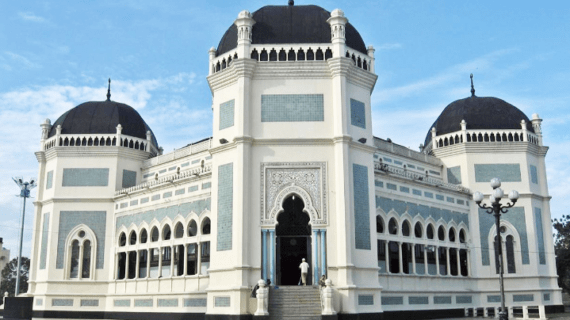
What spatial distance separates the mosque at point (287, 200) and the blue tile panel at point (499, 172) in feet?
0.23

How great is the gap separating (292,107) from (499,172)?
16818 mm

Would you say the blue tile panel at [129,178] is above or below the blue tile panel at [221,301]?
above

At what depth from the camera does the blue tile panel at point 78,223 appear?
34.9 metres

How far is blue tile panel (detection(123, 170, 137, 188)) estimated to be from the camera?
120ft

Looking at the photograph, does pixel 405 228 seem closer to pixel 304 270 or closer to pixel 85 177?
pixel 304 270

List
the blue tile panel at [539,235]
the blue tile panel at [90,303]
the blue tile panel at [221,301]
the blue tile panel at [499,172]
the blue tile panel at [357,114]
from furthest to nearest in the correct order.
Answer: the blue tile panel at [499,172] → the blue tile panel at [539,235] → the blue tile panel at [90,303] → the blue tile panel at [357,114] → the blue tile panel at [221,301]

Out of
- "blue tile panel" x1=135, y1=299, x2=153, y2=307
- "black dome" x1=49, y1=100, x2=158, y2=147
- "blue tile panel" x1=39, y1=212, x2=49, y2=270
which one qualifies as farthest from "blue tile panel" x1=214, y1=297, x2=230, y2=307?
"black dome" x1=49, y1=100, x2=158, y2=147

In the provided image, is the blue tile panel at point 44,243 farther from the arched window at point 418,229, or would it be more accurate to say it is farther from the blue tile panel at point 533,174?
the blue tile panel at point 533,174

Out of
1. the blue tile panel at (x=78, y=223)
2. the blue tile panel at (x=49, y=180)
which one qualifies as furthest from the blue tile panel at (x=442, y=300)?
the blue tile panel at (x=49, y=180)

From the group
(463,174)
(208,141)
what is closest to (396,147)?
(463,174)

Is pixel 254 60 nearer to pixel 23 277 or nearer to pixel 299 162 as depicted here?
pixel 299 162

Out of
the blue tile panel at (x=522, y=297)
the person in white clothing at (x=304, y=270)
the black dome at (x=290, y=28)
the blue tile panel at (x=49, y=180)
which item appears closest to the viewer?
the person in white clothing at (x=304, y=270)

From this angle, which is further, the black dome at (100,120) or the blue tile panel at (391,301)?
the black dome at (100,120)

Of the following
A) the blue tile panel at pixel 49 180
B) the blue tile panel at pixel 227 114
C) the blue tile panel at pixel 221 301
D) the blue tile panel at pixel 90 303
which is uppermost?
the blue tile panel at pixel 227 114
